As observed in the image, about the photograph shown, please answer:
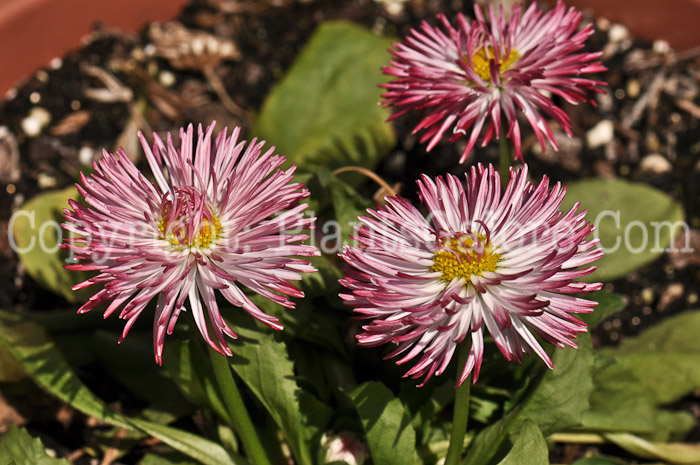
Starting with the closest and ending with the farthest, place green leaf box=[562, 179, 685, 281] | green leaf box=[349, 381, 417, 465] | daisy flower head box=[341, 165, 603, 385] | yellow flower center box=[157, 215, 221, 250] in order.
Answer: daisy flower head box=[341, 165, 603, 385] < yellow flower center box=[157, 215, 221, 250] < green leaf box=[349, 381, 417, 465] < green leaf box=[562, 179, 685, 281]

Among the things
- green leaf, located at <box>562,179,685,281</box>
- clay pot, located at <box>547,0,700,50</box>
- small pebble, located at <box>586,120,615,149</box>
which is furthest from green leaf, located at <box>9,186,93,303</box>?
clay pot, located at <box>547,0,700,50</box>

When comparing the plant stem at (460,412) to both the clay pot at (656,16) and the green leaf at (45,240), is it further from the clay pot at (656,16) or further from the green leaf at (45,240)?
the clay pot at (656,16)

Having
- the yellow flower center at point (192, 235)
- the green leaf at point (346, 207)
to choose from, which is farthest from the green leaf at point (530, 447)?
the yellow flower center at point (192, 235)

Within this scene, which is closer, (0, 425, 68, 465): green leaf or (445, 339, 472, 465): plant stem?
(445, 339, 472, 465): plant stem

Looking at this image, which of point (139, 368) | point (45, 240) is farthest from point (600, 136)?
point (45, 240)

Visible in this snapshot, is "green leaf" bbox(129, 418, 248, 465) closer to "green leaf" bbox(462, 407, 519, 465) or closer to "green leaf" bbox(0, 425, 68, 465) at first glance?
"green leaf" bbox(0, 425, 68, 465)
